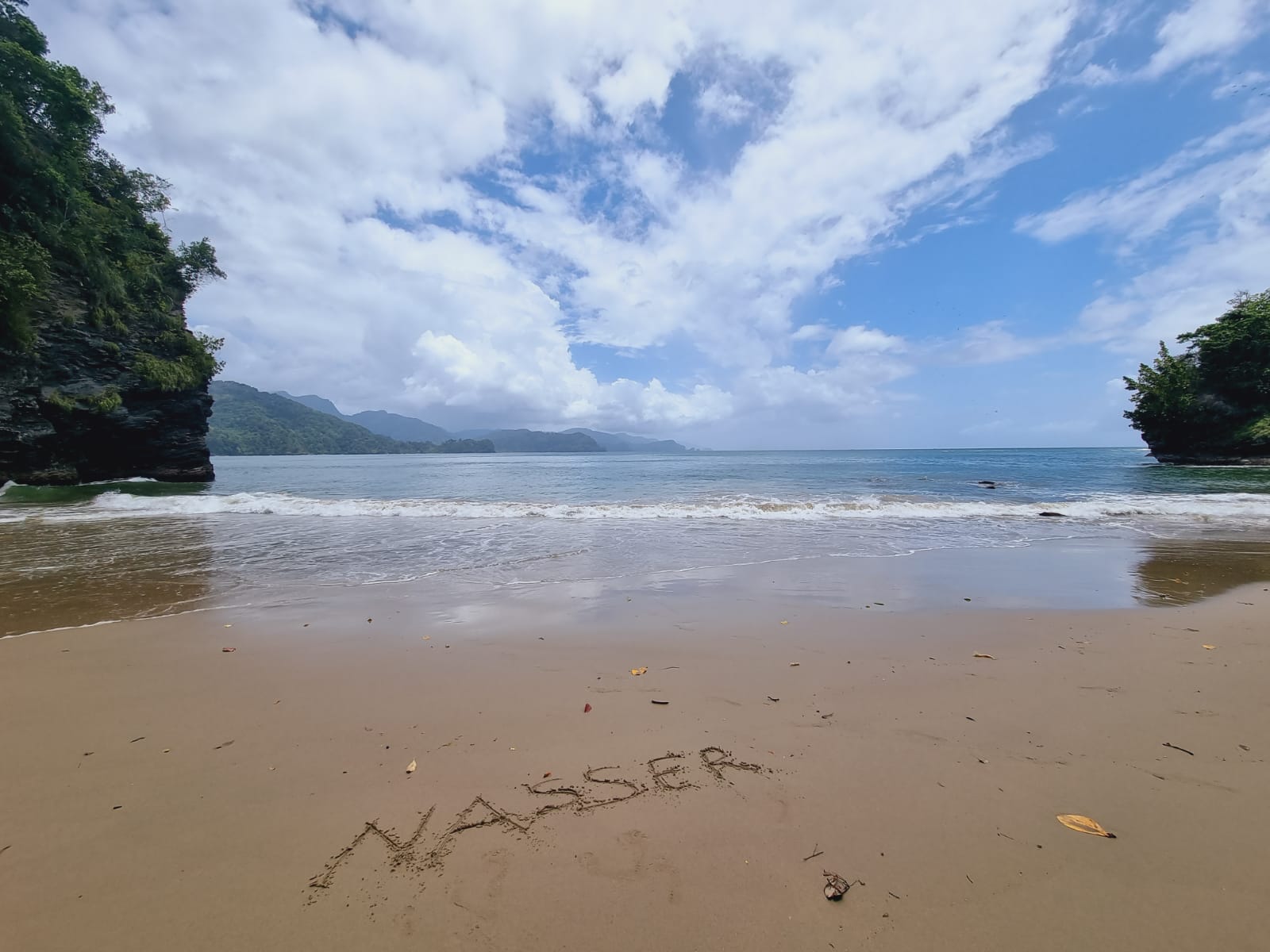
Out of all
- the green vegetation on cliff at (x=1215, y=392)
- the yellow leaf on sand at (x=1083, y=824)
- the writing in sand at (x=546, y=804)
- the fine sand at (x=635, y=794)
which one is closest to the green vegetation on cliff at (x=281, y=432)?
the fine sand at (x=635, y=794)

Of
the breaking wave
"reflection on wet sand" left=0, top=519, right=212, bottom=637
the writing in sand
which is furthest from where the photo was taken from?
the breaking wave

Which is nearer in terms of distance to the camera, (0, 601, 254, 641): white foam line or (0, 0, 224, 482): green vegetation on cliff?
(0, 601, 254, 641): white foam line

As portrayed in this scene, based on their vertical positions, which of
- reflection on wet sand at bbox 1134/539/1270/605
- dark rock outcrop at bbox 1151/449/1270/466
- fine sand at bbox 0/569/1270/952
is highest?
dark rock outcrop at bbox 1151/449/1270/466

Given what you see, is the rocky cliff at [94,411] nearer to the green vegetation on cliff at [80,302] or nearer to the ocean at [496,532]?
the green vegetation on cliff at [80,302]

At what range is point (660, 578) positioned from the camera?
7793 millimetres

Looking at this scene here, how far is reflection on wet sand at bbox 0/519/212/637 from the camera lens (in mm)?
6184

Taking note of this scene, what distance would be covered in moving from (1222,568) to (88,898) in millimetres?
→ 13574

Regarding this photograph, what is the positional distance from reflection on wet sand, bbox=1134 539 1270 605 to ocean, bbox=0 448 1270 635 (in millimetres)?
653

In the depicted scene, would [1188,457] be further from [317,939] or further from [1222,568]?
[317,939]

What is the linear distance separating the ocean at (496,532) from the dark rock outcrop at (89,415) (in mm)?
2215

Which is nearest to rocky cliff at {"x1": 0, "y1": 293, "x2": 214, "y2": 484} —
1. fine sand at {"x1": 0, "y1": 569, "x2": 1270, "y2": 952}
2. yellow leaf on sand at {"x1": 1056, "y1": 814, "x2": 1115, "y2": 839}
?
fine sand at {"x1": 0, "y1": 569, "x2": 1270, "y2": 952}

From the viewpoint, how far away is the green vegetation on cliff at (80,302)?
2116 cm

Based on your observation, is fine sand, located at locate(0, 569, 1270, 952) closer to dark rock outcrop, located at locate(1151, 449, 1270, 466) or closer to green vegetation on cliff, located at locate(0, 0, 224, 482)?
green vegetation on cliff, located at locate(0, 0, 224, 482)

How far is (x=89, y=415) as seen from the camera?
24609 millimetres
